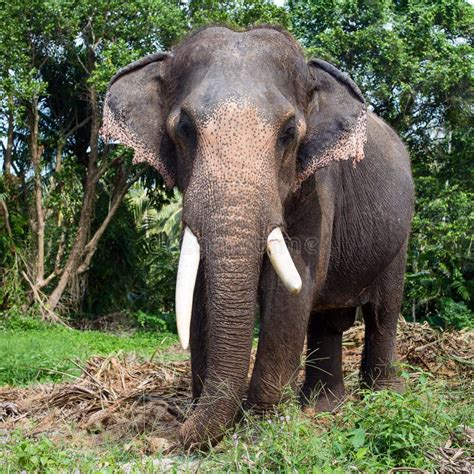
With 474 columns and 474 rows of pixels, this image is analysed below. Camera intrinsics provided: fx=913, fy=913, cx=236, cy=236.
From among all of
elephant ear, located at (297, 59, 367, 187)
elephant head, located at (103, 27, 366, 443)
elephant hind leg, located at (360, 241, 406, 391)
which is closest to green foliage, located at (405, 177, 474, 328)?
elephant hind leg, located at (360, 241, 406, 391)

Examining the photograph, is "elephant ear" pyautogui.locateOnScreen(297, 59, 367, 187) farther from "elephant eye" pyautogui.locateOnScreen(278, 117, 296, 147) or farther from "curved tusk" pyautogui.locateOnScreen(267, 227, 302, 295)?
"curved tusk" pyautogui.locateOnScreen(267, 227, 302, 295)

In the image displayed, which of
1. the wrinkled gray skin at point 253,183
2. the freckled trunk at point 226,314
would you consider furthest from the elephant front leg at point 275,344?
the freckled trunk at point 226,314

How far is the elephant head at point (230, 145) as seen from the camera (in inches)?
149

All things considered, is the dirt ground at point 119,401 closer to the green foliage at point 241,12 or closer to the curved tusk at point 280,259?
the curved tusk at point 280,259

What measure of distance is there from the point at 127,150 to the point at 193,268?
1226 cm

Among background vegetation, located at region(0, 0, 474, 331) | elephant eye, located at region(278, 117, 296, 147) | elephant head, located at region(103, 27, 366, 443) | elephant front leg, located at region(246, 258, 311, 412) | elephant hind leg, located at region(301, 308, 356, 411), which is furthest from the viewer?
background vegetation, located at region(0, 0, 474, 331)

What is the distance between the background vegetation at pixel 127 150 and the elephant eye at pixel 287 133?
407 inches

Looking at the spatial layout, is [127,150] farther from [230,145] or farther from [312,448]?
[312,448]

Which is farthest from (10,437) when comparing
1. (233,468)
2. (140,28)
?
(140,28)

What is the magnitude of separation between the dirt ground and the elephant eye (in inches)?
57.9

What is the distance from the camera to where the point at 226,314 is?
12.4 feet

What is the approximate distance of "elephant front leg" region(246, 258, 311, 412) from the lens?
14.5 ft

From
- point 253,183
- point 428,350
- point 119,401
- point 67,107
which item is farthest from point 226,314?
point 67,107

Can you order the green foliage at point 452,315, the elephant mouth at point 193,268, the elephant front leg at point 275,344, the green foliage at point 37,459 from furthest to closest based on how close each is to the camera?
1. the green foliage at point 452,315
2. the elephant front leg at point 275,344
3. the elephant mouth at point 193,268
4. the green foliage at point 37,459
